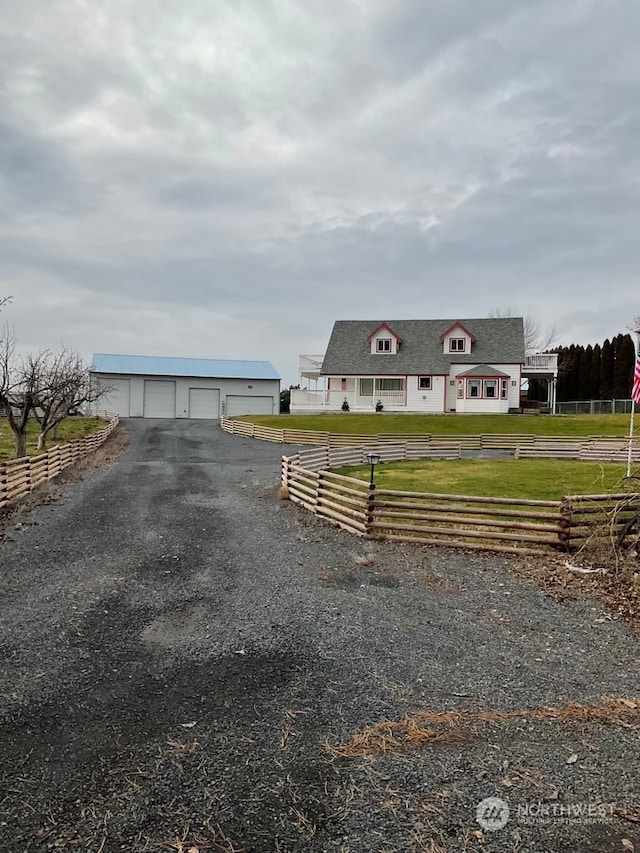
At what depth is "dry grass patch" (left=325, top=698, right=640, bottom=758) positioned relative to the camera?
3.96 meters

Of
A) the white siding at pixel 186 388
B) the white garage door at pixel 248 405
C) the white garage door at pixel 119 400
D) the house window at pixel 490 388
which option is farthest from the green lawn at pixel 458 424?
the white garage door at pixel 119 400

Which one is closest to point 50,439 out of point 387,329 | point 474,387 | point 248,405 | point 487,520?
point 248,405

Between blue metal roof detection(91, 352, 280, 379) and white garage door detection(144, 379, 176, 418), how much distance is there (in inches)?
35.7

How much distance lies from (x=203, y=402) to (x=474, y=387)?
23511 mm

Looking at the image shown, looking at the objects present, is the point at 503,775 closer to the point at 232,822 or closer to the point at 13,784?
the point at 232,822

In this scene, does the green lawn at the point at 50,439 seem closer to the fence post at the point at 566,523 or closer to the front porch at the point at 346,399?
the front porch at the point at 346,399

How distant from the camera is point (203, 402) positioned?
158 ft

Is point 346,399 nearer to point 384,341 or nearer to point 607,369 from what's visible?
point 384,341

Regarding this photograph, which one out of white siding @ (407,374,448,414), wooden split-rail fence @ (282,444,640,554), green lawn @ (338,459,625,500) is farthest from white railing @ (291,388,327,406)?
wooden split-rail fence @ (282,444,640,554)

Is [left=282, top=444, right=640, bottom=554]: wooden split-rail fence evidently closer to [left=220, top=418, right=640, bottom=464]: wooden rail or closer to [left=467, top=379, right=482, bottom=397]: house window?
[left=220, top=418, right=640, bottom=464]: wooden rail

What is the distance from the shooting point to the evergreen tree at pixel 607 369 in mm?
48469

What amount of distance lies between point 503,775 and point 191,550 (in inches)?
267

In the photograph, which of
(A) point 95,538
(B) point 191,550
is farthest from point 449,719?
(A) point 95,538

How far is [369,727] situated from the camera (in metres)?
4.21
